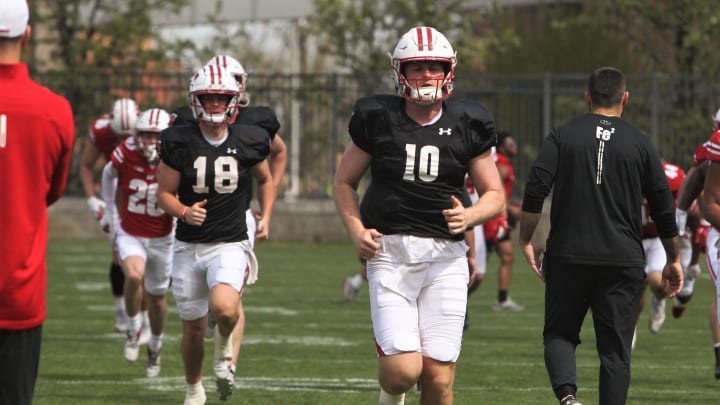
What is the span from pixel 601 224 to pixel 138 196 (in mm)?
4805

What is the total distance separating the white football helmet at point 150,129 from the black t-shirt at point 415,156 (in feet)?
14.5

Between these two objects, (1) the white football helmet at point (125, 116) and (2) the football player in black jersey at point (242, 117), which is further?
(1) the white football helmet at point (125, 116)

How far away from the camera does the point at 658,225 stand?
7332mm

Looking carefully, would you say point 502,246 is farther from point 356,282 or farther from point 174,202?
point 174,202

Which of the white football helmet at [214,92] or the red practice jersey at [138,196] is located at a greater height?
the white football helmet at [214,92]

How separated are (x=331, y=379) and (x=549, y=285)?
305cm

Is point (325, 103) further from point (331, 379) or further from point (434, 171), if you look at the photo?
point (434, 171)

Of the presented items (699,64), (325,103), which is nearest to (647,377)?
(325,103)

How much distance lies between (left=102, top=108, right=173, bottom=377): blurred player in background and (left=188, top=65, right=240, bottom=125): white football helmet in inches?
92.9

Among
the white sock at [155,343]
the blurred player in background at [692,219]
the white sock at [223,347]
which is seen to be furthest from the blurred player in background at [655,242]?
the white sock at [223,347]

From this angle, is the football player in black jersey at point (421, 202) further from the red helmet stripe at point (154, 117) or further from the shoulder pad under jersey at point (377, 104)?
the red helmet stripe at point (154, 117)

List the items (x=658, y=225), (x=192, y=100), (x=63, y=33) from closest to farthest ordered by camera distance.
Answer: (x=658, y=225) → (x=192, y=100) → (x=63, y=33)

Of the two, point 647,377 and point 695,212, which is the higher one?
point 695,212

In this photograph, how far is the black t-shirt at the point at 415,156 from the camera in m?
6.77
